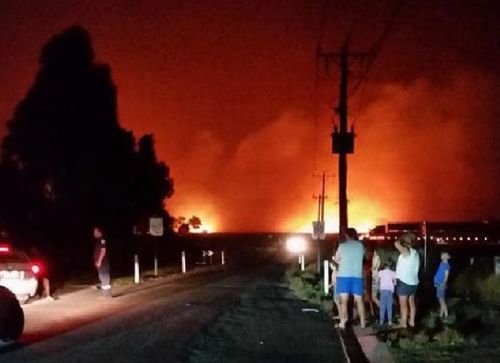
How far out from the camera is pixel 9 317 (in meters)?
15.6

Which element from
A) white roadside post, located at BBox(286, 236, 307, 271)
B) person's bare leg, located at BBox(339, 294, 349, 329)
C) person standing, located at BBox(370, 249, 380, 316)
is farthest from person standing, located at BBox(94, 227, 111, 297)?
Answer: white roadside post, located at BBox(286, 236, 307, 271)

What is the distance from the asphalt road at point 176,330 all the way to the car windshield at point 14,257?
1149mm

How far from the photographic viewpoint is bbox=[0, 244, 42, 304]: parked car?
22938 millimetres

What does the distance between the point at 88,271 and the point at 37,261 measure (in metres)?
18.7

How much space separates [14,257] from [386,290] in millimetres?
9829

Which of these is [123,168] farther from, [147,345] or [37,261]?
[147,345]

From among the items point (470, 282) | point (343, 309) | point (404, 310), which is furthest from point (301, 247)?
point (404, 310)

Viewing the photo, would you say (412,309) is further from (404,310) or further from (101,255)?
(101,255)

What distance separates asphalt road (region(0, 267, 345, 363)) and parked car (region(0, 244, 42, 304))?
42 centimetres

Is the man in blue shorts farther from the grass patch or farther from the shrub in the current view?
the shrub

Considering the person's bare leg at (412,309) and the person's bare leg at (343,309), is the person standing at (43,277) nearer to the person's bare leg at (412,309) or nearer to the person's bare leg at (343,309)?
the person's bare leg at (343,309)

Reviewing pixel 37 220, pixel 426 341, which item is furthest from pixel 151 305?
pixel 37 220

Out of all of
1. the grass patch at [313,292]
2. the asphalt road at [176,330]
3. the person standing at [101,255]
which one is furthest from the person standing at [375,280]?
the person standing at [101,255]

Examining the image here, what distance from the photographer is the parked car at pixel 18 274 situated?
22.9m
